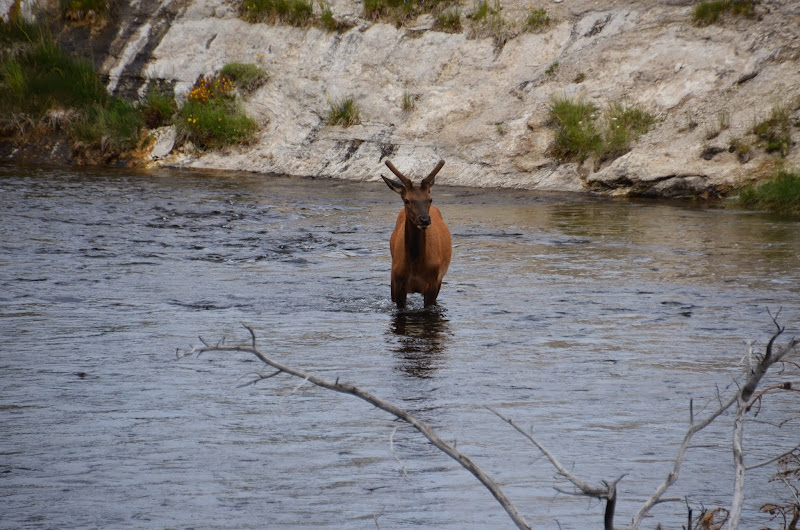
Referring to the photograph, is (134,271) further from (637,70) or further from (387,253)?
(637,70)

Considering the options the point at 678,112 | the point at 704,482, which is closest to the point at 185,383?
the point at 704,482

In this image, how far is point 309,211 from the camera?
53.0 feet

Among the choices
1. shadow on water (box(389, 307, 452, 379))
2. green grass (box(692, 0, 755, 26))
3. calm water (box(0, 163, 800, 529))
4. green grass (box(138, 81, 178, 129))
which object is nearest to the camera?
calm water (box(0, 163, 800, 529))

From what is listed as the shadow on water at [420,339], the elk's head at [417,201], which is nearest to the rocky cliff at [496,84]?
the elk's head at [417,201]

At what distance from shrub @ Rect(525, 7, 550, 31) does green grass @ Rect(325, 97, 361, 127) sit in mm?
4143

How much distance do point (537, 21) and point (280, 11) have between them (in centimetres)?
638

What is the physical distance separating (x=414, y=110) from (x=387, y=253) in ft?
29.8

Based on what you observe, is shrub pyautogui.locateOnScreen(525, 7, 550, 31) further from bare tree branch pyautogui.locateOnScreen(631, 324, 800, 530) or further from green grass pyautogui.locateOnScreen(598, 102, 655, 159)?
bare tree branch pyautogui.locateOnScreen(631, 324, 800, 530)

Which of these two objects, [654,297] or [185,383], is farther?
[654,297]

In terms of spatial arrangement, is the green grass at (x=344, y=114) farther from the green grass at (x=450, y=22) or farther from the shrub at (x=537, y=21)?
the shrub at (x=537, y=21)

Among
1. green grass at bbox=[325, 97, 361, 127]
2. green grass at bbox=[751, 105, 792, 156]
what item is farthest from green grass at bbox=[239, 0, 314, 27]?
green grass at bbox=[751, 105, 792, 156]

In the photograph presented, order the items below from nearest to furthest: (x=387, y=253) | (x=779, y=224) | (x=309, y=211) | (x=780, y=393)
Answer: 1. (x=780, y=393)
2. (x=387, y=253)
3. (x=779, y=224)
4. (x=309, y=211)

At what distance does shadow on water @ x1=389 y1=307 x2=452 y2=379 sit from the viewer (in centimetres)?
738

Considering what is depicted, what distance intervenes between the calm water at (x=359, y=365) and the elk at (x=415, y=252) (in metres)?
0.26
